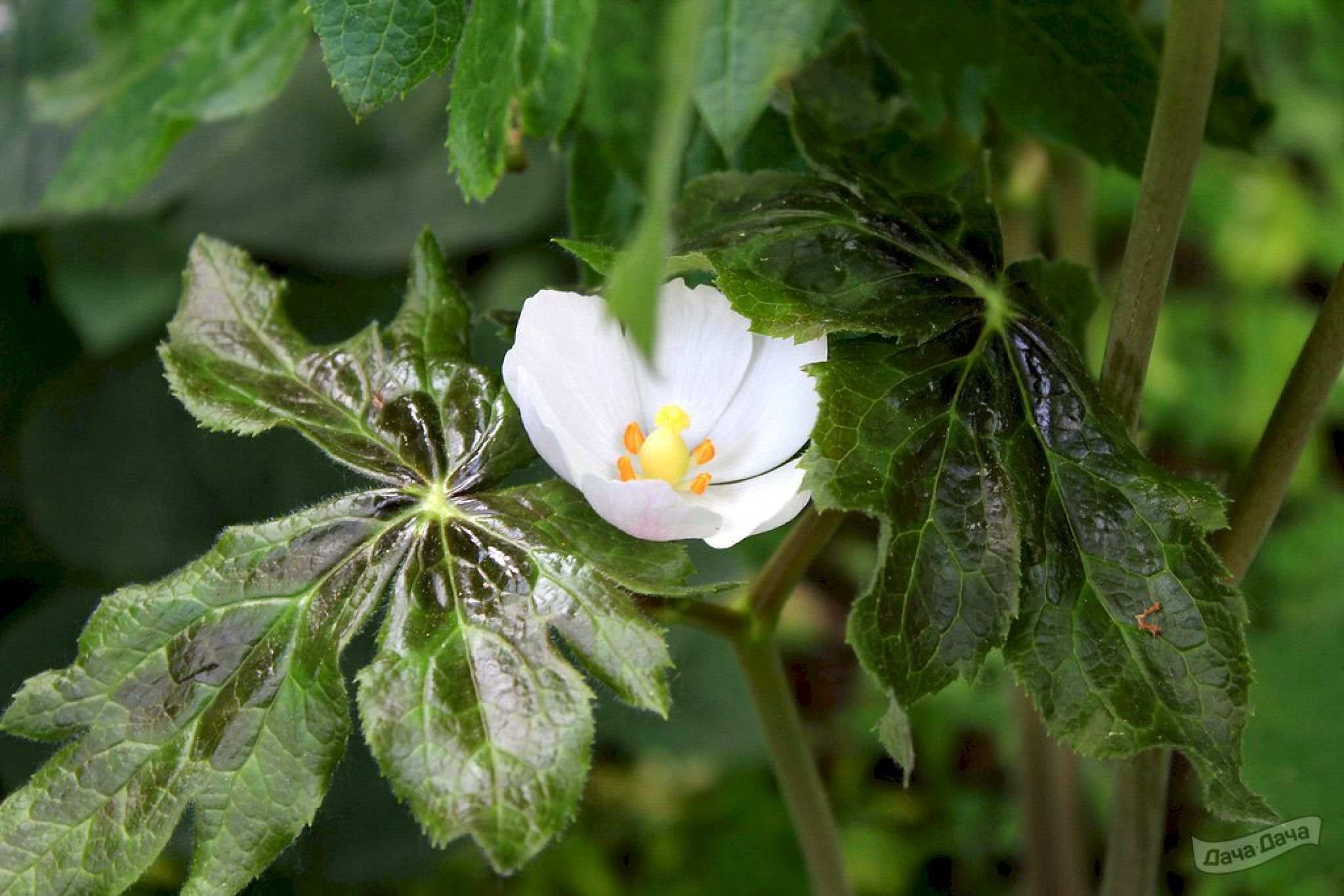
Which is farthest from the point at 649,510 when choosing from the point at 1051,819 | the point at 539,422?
the point at 1051,819

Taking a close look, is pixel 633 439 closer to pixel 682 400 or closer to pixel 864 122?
pixel 682 400

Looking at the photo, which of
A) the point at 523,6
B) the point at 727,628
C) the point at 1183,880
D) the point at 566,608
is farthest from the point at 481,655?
the point at 1183,880

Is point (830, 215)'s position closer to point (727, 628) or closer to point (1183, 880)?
point (727, 628)

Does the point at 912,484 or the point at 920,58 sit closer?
the point at 912,484

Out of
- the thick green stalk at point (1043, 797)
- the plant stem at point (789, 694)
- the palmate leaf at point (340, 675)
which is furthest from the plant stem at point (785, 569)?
the thick green stalk at point (1043, 797)

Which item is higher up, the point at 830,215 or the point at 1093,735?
the point at 830,215

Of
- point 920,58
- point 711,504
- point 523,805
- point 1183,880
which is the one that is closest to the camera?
point 523,805
